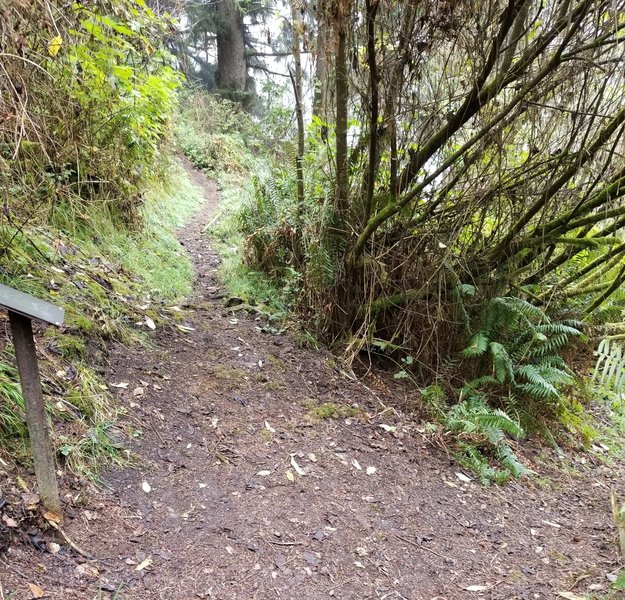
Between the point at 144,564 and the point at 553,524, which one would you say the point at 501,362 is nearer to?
the point at 553,524

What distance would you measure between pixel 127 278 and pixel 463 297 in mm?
3501

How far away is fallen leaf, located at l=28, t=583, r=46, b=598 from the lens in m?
1.81

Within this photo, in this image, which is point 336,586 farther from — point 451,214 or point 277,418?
point 451,214

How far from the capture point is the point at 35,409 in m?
2.03

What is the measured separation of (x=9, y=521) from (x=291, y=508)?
1.54 m

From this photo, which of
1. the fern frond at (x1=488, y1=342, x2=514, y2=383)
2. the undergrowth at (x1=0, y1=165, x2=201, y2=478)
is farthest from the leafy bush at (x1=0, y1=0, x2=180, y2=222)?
the fern frond at (x1=488, y1=342, x2=514, y2=383)

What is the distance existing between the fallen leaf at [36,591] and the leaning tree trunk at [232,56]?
15.7 metres

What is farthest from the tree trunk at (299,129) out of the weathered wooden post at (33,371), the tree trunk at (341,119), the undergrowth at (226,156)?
the weathered wooden post at (33,371)

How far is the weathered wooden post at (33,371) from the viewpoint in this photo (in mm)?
1778

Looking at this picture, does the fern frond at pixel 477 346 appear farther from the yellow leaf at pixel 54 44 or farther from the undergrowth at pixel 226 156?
the yellow leaf at pixel 54 44

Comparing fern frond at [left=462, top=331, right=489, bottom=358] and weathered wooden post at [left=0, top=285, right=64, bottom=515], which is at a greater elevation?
weathered wooden post at [left=0, top=285, right=64, bottom=515]

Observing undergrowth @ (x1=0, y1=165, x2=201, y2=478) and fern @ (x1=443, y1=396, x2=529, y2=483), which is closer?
undergrowth @ (x1=0, y1=165, x2=201, y2=478)

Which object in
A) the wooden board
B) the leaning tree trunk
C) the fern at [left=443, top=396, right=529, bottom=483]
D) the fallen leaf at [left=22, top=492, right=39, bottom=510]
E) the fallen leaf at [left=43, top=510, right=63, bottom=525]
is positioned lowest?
the fern at [left=443, top=396, right=529, bottom=483]

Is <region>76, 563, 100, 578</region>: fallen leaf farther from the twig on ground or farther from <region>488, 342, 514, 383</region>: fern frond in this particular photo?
<region>488, 342, 514, 383</region>: fern frond
